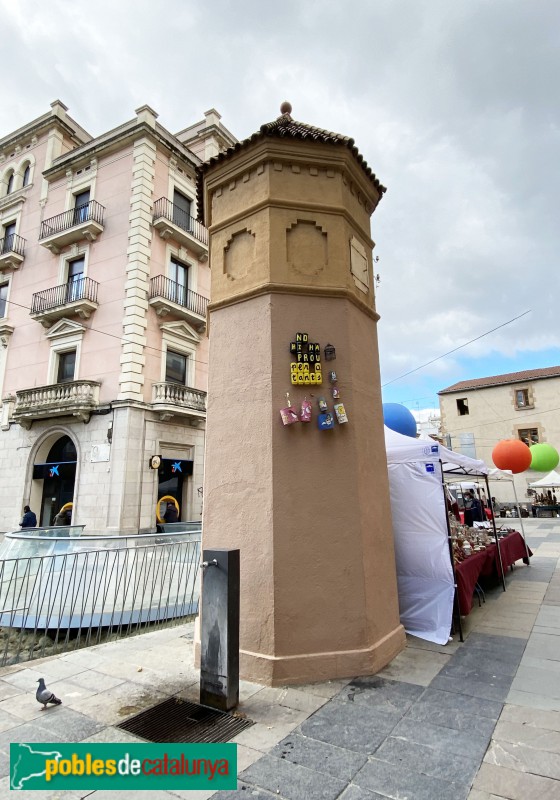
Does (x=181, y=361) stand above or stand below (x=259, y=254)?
above

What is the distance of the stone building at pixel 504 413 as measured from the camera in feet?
97.5

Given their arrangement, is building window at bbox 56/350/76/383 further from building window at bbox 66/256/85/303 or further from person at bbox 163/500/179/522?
person at bbox 163/500/179/522

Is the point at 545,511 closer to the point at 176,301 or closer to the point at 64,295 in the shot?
the point at 176,301

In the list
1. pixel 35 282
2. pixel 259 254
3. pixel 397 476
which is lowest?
pixel 397 476

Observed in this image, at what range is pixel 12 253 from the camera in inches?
779

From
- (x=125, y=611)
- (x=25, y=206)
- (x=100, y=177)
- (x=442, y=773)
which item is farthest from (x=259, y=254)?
(x=25, y=206)

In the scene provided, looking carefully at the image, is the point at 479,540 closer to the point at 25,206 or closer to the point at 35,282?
the point at 35,282

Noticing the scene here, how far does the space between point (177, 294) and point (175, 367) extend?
3.11m

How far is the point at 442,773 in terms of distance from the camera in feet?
9.59

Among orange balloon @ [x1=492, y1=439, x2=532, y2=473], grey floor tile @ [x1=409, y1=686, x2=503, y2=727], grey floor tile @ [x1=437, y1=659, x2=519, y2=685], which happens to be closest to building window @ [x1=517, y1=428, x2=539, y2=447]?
orange balloon @ [x1=492, y1=439, x2=532, y2=473]

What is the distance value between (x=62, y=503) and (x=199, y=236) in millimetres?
12564

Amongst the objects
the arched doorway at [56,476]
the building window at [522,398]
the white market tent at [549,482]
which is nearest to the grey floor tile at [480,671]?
the arched doorway at [56,476]

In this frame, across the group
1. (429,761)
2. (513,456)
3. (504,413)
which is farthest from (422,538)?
(504,413)

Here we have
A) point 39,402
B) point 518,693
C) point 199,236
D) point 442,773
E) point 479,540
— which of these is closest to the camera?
point 442,773
